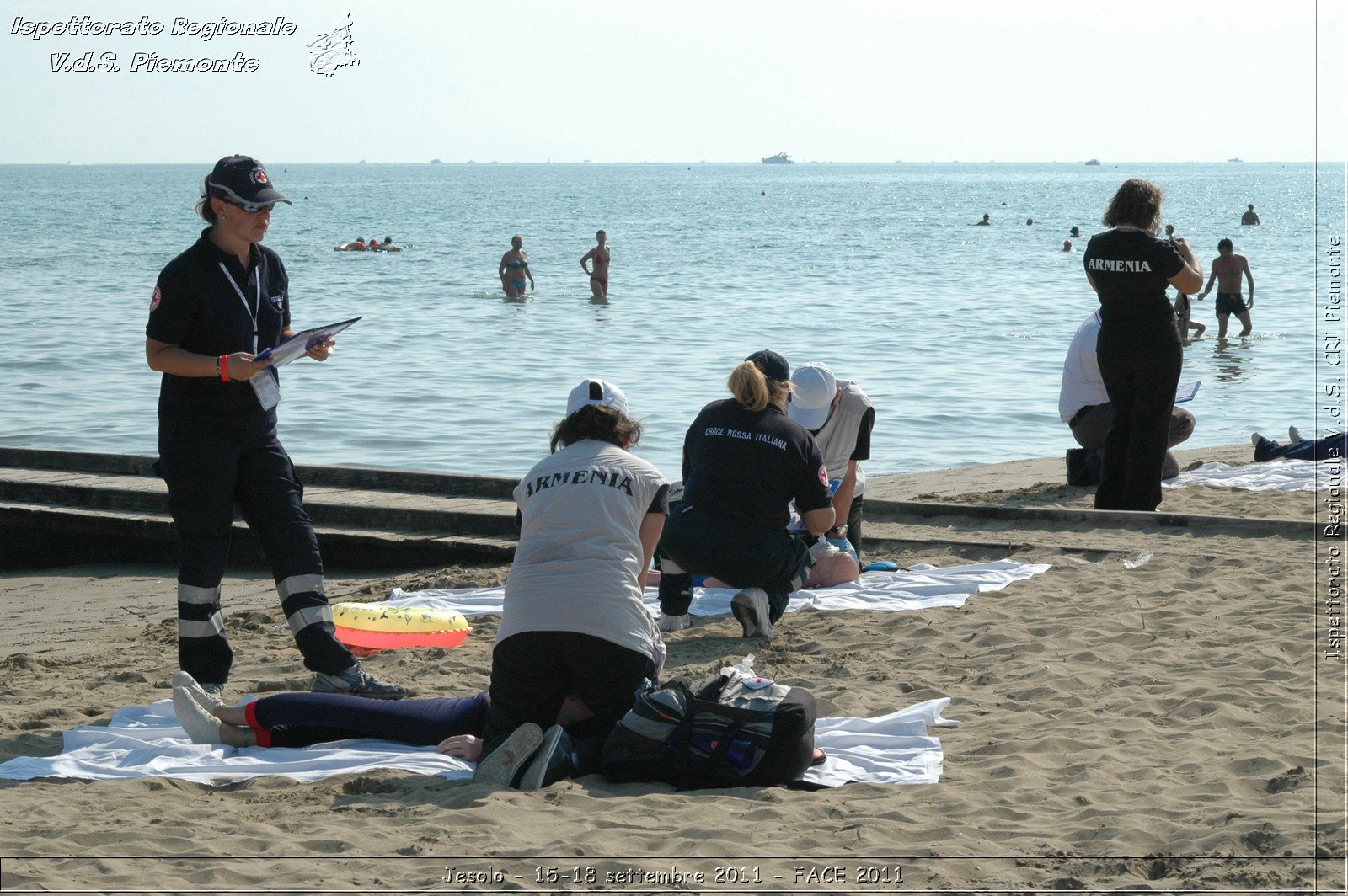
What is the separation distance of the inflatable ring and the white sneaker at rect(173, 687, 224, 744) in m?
1.40

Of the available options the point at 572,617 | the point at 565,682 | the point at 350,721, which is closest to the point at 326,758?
the point at 350,721

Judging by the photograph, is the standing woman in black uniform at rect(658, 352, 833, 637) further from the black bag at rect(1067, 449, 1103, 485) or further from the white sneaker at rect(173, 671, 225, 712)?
the black bag at rect(1067, 449, 1103, 485)

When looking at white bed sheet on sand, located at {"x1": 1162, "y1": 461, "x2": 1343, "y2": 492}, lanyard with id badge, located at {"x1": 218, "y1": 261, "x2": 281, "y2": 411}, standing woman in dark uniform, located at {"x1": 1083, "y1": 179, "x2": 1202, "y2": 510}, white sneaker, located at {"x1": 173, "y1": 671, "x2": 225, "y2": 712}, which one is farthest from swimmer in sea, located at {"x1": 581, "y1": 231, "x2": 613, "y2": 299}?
white sneaker, located at {"x1": 173, "y1": 671, "x2": 225, "y2": 712}

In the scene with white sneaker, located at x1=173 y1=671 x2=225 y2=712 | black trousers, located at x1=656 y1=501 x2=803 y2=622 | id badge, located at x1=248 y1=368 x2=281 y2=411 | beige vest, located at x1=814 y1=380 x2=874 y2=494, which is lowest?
white sneaker, located at x1=173 y1=671 x2=225 y2=712

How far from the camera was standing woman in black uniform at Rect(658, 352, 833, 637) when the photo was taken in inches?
226

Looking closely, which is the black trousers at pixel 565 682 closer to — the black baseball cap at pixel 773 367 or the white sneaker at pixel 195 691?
the white sneaker at pixel 195 691

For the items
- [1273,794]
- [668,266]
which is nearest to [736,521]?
[1273,794]

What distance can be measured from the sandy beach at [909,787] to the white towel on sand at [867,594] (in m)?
0.14

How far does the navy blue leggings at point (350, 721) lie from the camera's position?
4.59m

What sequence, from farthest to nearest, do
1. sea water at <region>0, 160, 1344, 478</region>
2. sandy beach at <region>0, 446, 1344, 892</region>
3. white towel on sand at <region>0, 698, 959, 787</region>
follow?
sea water at <region>0, 160, 1344, 478</region> → white towel on sand at <region>0, 698, 959, 787</region> → sandy beach at <region>0, 446, 1344, 892</region>

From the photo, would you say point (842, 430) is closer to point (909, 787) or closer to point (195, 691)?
point (909, 787)

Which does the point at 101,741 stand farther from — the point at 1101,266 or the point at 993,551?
the point at 1101,266

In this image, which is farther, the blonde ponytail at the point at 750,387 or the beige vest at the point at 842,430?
the beige vest at the point at 842,430

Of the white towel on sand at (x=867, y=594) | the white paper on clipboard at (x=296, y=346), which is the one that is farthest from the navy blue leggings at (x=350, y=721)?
the white towel on sand at (x=867, y=594)
